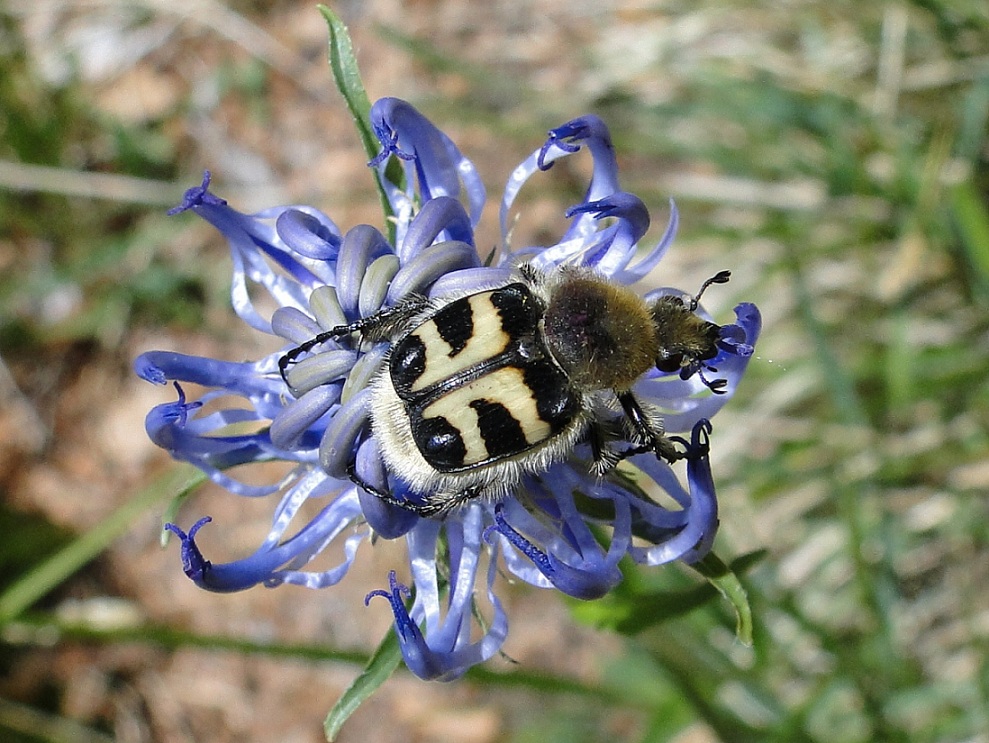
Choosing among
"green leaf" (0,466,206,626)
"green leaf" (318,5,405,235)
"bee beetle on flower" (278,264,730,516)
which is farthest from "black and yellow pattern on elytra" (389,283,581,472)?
"green leaf" (0,466,206,626)

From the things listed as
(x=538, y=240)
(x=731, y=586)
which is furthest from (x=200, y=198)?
(x=538, y=240)

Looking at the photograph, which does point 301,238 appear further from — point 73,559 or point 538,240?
point 538,240

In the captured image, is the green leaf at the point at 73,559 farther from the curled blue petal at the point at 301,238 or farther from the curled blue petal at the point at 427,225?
the curled blue petal at the point at 427,225

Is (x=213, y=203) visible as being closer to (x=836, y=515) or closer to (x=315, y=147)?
(x=836, y=515)

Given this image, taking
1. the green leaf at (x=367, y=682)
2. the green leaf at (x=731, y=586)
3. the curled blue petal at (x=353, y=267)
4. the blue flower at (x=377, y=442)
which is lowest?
the green leaf at (x=731, y=586)

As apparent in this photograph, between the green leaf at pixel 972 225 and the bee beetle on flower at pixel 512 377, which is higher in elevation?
the bee beetle on flower at pixel 512 377

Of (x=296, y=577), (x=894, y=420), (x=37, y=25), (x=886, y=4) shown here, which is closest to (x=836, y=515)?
(x=894, y=420)

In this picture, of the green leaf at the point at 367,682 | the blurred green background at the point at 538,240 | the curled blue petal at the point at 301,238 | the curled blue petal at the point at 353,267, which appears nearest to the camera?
the green leaf at the point at 367,682

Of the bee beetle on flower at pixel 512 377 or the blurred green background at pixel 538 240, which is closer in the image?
the bee beetle on flower at pixel 512 377

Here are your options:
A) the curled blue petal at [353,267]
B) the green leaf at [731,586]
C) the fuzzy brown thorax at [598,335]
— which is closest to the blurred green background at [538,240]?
the green leaf at [731,586]
